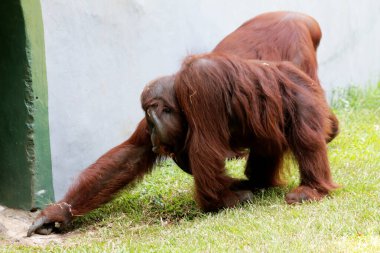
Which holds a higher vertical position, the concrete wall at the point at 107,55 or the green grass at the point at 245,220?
the concrete wall at the point at 107,55

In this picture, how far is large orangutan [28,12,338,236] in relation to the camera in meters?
4.02

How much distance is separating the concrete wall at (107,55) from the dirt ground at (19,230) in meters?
0.50

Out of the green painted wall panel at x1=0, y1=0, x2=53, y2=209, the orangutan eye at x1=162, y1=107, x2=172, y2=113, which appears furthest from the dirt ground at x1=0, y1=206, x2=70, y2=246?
the orangutan eye at x1=162, y1=107, x2=172, y2=113

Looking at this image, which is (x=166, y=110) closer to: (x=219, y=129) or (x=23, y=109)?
(x=219, y=129)

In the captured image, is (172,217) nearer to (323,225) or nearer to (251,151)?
(251,151)

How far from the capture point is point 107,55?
5309 millimetres

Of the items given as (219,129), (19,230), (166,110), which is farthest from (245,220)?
(19,230)

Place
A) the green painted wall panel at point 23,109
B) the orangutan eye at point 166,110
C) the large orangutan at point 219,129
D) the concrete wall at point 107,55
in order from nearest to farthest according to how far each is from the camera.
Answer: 1. the large orangutan at point 219,129
2. the orangutan eye at point 166,110
3. the green painted wall panel at point 23,109
4. the concrete wall at point 107,55

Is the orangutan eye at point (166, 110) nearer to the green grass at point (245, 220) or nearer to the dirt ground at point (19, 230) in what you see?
the green grass at point (245, 220)

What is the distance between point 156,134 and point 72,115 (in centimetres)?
114

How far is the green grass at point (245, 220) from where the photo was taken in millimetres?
3262

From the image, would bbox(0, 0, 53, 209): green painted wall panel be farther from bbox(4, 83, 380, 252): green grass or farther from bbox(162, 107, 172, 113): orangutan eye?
bbox(162, 107, 172, 113): orangutan eye

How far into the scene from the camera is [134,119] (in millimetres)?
5535

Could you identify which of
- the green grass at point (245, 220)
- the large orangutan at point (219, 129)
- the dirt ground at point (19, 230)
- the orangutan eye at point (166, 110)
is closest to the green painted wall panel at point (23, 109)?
the dirt ground at point (19, 230)
